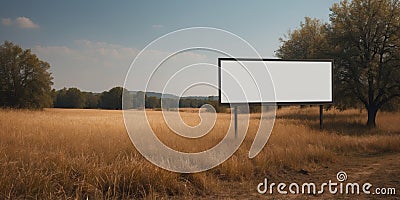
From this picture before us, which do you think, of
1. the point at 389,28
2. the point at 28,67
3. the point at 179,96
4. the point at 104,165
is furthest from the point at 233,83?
the point at 28,67

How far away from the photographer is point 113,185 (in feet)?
19.5

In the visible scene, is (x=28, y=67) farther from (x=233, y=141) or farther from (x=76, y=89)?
(x=233, y=141)

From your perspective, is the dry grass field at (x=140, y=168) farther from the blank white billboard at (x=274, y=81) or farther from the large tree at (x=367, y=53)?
the large tree at (x=367, y=53)

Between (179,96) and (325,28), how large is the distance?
1626 centimetres

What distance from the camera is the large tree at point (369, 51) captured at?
18766 millimetres

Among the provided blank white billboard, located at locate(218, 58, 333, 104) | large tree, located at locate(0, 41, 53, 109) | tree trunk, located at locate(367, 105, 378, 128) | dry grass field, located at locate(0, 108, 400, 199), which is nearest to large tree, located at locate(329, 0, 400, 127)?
tree trunk, located at locate(367, 105, 378, 128)

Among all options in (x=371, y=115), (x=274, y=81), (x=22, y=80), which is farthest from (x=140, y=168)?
(x=22, y=80)

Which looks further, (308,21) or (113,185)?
(308,21)

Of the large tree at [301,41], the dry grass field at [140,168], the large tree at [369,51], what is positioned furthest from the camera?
the large tree at [301,41]

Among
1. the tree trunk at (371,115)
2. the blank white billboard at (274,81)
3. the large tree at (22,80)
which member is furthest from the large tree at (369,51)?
the large tree at (22,80)

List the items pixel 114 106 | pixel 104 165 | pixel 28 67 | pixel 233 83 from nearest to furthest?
pixel 104 165 → pixel 233 83 → pixel 28 67 → pixel 114 106

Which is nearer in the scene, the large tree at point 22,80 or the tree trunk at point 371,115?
the tree trunk at point 371,115

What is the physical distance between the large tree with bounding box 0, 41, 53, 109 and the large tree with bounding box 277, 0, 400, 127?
33.6 m

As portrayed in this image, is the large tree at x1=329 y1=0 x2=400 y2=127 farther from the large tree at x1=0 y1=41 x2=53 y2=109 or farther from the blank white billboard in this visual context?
the large tree at x1=0 y1=41 x2=53 y2=109
